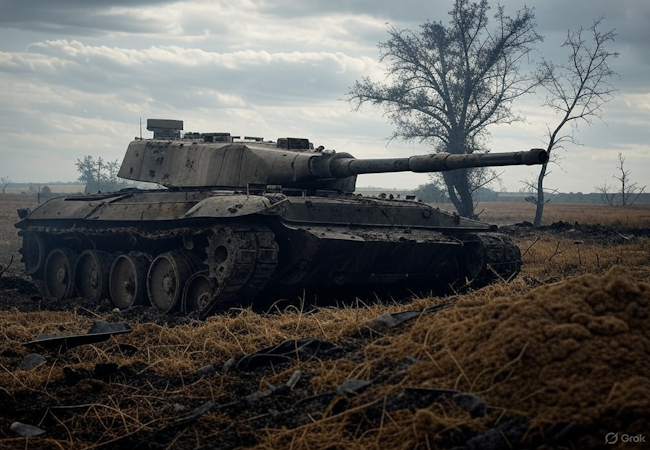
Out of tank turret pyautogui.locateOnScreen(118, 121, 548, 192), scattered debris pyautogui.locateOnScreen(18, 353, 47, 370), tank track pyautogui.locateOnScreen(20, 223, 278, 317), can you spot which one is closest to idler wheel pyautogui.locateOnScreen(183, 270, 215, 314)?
tank track pyautogui.locateOnScreen(20, 223, 278, 317)

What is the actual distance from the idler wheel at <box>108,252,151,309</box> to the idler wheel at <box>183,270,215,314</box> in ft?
4.50

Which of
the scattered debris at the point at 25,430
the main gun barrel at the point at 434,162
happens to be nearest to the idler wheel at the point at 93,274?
the main gun barrel at the point at 434,162

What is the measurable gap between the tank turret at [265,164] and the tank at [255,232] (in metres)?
0.02

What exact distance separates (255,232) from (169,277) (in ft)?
7.70

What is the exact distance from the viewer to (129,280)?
14.9m

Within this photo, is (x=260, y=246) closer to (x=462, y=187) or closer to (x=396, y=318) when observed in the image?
(x=396, y=318)

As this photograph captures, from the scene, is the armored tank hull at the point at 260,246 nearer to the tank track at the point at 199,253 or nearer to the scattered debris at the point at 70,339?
the tank track at the point at 199,253

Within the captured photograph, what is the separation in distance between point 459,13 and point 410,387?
31581 millimetres

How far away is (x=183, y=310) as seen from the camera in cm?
1348

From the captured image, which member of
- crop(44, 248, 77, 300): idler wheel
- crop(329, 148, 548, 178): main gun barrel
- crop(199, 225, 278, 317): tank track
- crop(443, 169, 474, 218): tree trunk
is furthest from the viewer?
crop(443, 169, 474, 218): tree trunk

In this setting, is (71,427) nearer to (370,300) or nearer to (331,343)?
(331,343)

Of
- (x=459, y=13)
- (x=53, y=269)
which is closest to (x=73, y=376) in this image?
(x=53, y=269)

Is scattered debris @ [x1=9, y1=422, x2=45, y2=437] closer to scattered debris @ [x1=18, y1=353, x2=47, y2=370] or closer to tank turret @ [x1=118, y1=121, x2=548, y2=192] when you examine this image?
scattered debris @ [x1=18, y1=353, x2=47, y2=370]

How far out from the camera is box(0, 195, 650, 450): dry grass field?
5618mm
